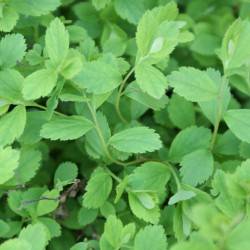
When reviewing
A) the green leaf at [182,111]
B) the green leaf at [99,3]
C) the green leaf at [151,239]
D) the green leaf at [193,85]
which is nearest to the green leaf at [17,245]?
the green leaf at [151,239]

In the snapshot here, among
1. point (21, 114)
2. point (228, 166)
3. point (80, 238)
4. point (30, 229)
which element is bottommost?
point (80, 238)

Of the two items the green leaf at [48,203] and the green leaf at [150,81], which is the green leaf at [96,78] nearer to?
the green leaf at [150,81]

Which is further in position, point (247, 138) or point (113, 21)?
point (113, 21)

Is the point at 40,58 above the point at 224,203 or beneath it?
above

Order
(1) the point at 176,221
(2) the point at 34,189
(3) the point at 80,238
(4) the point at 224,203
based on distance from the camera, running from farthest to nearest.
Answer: (3) the point at 80,238 < (2) the point at 34,189 < (1) the point at 176,221 < (4) the point at 224,203

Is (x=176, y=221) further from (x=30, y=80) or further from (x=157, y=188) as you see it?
(x=30, y=80)

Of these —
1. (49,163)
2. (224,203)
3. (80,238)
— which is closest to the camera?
(224,203)

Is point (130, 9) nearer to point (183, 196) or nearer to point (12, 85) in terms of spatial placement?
point (12, 85)

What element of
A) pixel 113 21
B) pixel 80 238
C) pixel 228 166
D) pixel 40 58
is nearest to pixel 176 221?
pixel 228 166
